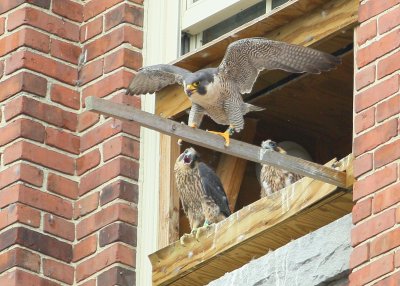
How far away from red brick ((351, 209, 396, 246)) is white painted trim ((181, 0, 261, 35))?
1821 millimetres

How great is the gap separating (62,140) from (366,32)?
1859 mm

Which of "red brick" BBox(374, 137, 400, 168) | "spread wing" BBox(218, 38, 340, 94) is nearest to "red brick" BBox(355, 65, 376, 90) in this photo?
"red brick" BBox(374, 137, 400, 168)

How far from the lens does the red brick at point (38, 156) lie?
10.1 m

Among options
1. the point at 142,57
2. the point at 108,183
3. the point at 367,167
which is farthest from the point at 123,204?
the point at 367,167

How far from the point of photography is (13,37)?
10461mm

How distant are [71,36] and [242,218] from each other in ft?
5.36

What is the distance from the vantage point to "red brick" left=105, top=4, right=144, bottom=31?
1056cm

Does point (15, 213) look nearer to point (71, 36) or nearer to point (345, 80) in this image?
point (71, 36)

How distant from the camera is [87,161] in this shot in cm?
1032

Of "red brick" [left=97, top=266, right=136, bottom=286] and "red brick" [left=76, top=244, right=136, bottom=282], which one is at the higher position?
"red brick" [left=76, top=244, right=136, bottom=282]

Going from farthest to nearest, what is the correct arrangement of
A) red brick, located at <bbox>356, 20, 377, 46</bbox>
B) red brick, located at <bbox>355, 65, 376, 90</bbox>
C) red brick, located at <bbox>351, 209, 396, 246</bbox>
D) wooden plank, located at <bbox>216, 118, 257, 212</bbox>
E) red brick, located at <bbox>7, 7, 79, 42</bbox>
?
wooden plank, located at <bbox>216, 118, 257, 212</bbox> < red brick, located at <bbox>7, 7, 79, 42</bbox> < red brick, located at <bbox>356, 20, 377, 46</bbox> < red brick, located at <bbox>355, 65, 376, 90</bbox> < red brick, located at <bbox>351, 209, 396, 246</bbox>

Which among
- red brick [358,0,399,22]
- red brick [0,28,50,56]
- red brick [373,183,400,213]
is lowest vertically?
red brick [373,183,400,213]

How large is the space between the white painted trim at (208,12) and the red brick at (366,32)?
1057mm

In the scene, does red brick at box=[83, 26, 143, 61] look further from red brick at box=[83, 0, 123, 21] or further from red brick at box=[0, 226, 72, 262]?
red brick at box=[0, 226, 72, 262]
